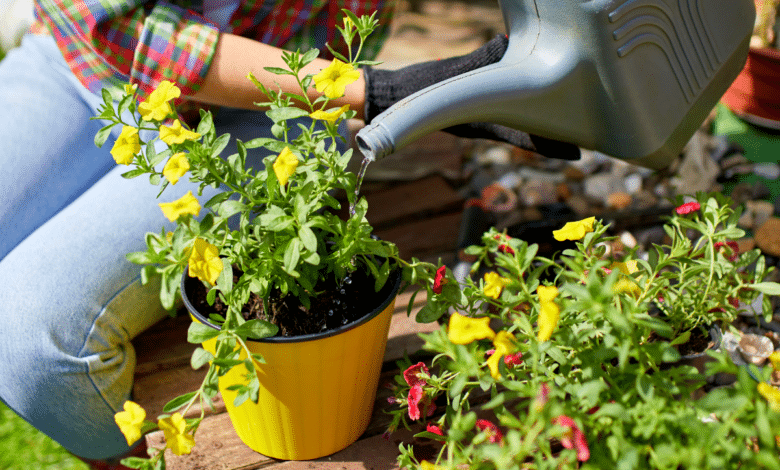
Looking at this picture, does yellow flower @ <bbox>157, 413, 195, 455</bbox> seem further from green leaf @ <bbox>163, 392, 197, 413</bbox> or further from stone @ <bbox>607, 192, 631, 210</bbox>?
stone @ <bbox>607, 192, 631, 210</bbox>

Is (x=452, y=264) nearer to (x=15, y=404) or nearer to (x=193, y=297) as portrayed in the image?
(x=193, y=297)

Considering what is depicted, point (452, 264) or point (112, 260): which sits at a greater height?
point (112, 260)

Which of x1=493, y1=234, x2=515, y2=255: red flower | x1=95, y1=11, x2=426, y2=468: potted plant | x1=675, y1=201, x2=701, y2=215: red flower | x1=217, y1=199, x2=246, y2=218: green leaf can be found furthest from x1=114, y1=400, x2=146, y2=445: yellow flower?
x1=675, y1=201, x2=701, y2=215: red flower

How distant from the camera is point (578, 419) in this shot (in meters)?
0.57

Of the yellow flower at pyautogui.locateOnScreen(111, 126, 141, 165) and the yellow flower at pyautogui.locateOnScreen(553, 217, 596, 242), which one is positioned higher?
the yellow flower at pyautogui.locateOnScreen(111, 126, 141, 165)

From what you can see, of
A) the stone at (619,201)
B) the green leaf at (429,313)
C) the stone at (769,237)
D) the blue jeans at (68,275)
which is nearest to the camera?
the green leaf at (429,313)

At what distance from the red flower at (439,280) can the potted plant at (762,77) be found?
1.12 meters

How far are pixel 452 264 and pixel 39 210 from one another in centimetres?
83

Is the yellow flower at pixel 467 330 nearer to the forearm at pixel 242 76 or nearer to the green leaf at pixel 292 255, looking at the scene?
the green leaf at pixel 292 255

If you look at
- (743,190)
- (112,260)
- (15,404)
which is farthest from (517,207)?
(15,404)

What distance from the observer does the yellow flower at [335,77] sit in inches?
27.3

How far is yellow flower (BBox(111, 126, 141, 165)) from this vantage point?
0.68 metres

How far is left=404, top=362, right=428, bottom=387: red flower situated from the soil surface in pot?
0.33ft

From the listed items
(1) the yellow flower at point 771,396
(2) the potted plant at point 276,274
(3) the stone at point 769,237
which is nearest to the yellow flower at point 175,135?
(2) the potted plant at point 276,274
